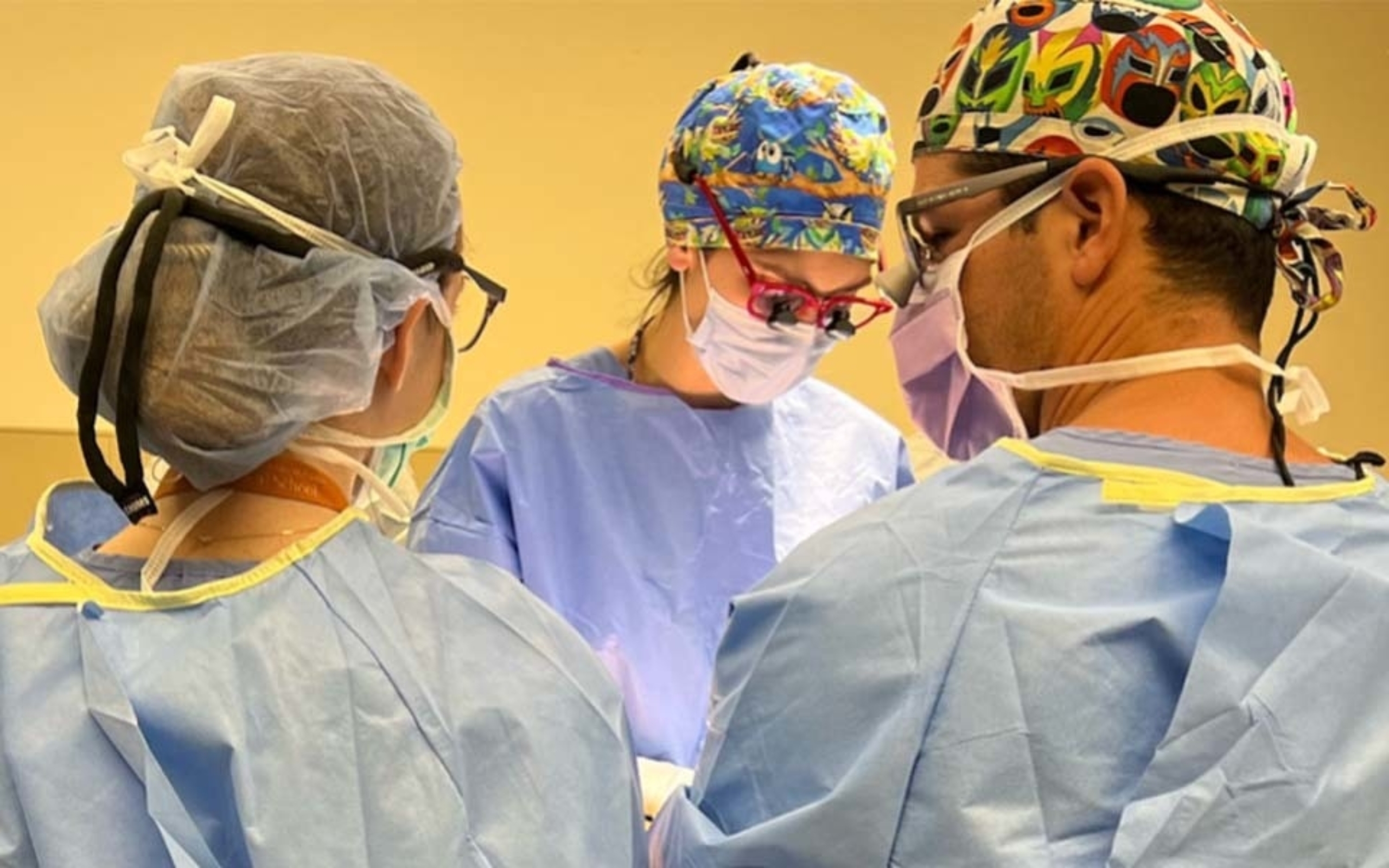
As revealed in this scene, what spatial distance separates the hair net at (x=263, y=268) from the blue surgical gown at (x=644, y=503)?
70 centimetres

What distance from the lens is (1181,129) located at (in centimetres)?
112

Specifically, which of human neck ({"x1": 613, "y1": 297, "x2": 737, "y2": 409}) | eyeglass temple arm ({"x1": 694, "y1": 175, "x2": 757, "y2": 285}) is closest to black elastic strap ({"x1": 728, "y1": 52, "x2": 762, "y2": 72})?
eyeglass temple arm ({"x1": 694, "y1": 175, "x2": 757, "y2": 285})

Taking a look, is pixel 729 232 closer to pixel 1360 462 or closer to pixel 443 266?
pixel 443 266

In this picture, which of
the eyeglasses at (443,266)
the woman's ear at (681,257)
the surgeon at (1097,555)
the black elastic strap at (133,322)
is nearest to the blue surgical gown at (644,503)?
the woman's ear at (681,257)

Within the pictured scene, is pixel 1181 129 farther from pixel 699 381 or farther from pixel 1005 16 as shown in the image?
pixel 699 381

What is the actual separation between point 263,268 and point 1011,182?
1.95 feet

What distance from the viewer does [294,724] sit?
3.23ft

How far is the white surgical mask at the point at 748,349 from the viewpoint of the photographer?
74.4 inches

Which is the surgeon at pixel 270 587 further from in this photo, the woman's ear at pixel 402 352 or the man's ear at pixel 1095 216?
the man's ear at pixel 1095 216

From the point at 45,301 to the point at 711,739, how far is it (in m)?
0.62

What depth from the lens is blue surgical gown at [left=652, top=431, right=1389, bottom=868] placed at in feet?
2.95

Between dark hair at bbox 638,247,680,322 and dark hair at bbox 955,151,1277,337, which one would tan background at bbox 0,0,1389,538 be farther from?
dark hair at bbox 955,151,1277,337

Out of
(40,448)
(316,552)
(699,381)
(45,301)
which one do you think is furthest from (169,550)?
(40,448)

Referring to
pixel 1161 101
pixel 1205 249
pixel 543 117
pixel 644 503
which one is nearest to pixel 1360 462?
pixel 1205 249
